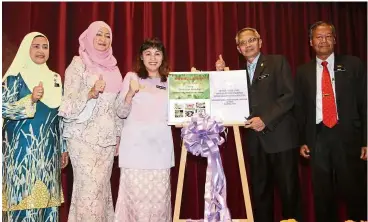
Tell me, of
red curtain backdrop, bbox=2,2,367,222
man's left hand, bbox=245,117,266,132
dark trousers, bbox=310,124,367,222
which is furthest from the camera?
red curtain backdrop, bbox=2,2,367,222

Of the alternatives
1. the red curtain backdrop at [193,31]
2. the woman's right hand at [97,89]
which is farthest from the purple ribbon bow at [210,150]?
the red curtain backdrop at [193,31]

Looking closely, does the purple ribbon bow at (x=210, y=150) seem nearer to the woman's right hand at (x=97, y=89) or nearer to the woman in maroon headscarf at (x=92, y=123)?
the woman in maroon headscarf at (x=92, y=123)

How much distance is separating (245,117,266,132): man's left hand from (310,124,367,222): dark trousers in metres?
0.46

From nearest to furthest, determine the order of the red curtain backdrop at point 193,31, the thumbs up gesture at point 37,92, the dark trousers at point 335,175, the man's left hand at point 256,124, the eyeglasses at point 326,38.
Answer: the thumbs up gesture at point 37,92
the man's left hand at point 256,124
the dark trousers at point 335,175
the eyeglasses at point 326,38
the red curtain backdrop at point 193,31

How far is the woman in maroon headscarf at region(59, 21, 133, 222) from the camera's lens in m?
2.53

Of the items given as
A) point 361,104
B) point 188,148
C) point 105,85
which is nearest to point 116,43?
point 105,85

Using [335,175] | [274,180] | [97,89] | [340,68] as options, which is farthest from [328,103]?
[97,89]

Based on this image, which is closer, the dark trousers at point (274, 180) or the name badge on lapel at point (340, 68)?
the dark trousers at point (274, 180)

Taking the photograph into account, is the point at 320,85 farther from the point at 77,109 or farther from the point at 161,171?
the point at 77,109

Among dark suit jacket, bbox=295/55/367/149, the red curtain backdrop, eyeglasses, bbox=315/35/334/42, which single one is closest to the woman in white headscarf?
the red curtain backdrop

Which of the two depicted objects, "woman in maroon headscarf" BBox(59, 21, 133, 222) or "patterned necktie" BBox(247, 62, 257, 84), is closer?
"woman in maroon headscarf" BBox(59, 21, 133, 222)

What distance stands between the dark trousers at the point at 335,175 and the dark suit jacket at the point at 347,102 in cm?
5

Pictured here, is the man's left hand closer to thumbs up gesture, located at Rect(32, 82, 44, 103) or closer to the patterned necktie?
the patterned necktie

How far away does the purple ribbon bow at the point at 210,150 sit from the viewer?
248 cm
